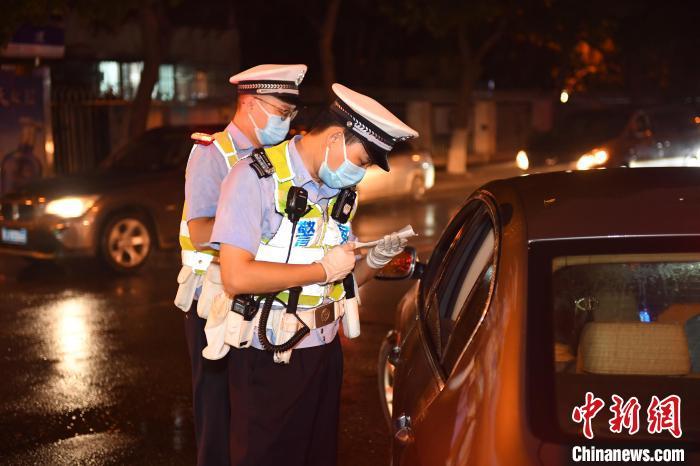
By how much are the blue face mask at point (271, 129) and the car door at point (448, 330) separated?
0.82m

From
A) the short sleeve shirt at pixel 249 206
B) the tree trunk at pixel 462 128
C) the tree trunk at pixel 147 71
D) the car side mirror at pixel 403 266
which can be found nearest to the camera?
the short sleeve shirt at pixel 249 206

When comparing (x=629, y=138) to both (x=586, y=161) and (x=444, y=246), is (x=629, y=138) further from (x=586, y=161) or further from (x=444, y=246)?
(x=444, y=246)

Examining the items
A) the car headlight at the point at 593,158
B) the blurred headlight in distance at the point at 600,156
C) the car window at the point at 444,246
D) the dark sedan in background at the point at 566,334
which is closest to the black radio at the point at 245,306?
the dark sedan in background at the point at 566,334

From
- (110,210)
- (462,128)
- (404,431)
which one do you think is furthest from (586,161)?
(404,431)

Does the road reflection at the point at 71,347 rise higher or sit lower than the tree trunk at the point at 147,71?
lower

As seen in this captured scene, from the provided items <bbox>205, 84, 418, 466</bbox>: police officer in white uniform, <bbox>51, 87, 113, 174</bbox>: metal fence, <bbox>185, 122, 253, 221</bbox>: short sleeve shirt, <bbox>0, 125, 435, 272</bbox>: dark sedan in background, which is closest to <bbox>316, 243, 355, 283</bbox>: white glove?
<bbox>205, 84, 418, 466</bbox>: police officer in white uniform

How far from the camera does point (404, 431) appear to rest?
313cm

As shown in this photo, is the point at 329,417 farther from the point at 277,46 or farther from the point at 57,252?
the point at 277,46

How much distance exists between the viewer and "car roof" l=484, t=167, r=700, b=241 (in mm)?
2998

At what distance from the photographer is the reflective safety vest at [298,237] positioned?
347 cm

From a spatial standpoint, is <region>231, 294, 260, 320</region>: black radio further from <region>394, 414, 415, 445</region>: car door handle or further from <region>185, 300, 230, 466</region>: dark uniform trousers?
<region>185, 300, 230, 466</region>: dark uniform trousers

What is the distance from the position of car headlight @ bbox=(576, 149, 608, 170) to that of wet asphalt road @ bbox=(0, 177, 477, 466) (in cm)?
841

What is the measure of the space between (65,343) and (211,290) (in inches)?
176

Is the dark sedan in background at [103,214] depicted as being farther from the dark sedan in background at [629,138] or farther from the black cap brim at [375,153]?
the black cap brim at [375,153]
